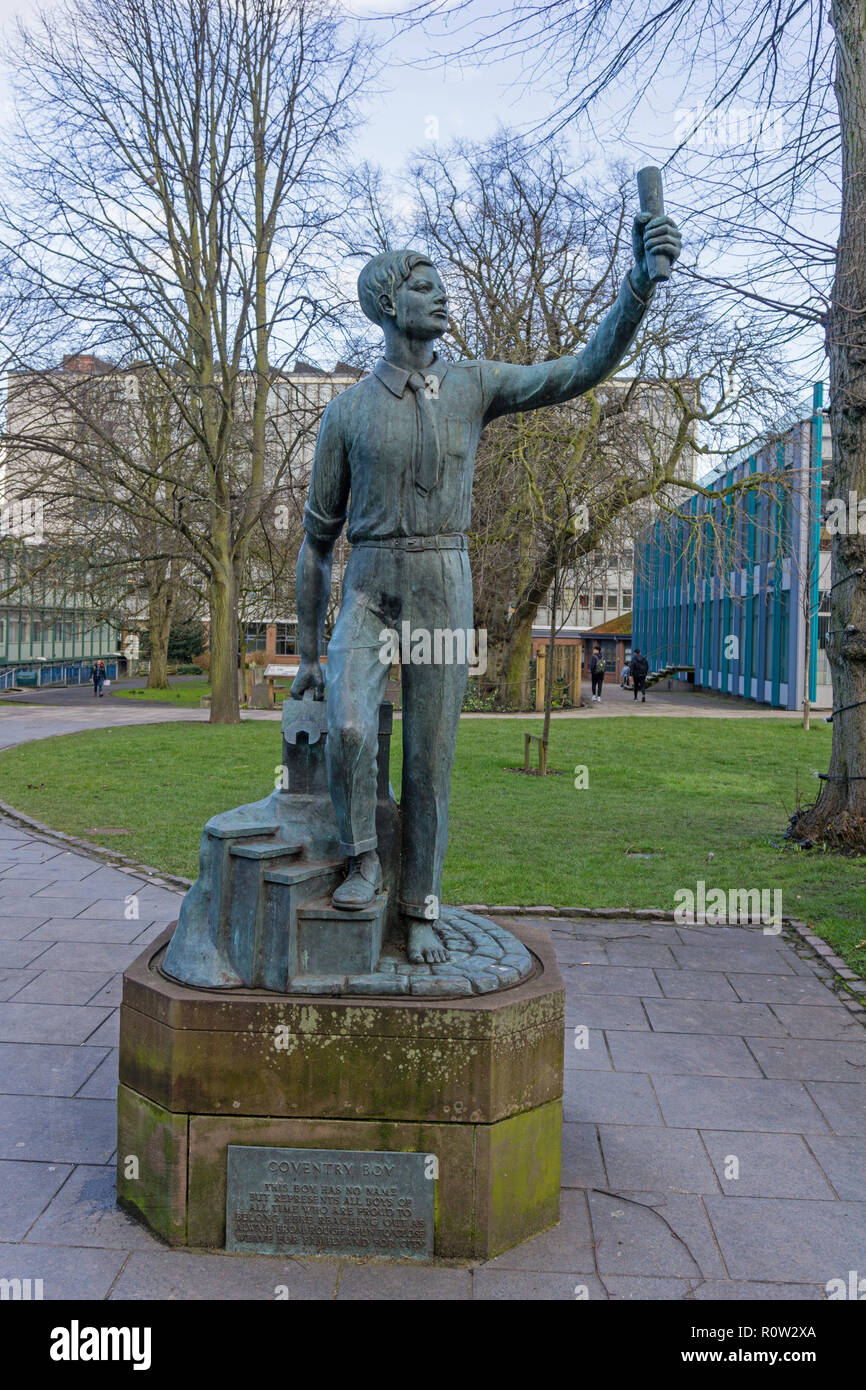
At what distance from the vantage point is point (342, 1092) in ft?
11.0

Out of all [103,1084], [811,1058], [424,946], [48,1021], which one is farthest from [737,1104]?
[48,1021]

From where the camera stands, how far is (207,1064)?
11.0ft

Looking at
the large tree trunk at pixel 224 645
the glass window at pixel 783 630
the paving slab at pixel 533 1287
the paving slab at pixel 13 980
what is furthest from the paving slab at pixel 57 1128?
the glass window at pixel 783 630

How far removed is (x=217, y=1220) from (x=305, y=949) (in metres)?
0.87

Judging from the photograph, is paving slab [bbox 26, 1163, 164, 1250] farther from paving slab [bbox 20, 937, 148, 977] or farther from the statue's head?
the statue's head

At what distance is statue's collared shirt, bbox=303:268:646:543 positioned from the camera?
11.7 feet

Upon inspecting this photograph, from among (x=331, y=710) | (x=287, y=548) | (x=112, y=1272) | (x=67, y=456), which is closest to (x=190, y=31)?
(x=67, y=456)

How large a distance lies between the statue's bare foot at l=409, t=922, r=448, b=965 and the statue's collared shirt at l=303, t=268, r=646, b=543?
1.35 metres

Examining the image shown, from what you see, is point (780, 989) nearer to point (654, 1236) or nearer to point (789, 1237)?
point (789, 1237)

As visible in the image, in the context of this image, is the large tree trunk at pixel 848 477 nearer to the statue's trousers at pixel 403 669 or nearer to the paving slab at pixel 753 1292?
the statue's trousers at pixel 403 669

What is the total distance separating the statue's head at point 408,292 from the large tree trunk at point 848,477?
528 cm

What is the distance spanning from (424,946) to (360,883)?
337 mm

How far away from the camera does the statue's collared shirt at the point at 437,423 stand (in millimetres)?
3574
